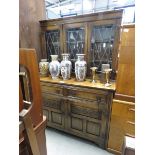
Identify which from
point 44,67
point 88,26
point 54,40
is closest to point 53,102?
point 44,67

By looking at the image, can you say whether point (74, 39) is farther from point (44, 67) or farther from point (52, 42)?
point (44, 67)

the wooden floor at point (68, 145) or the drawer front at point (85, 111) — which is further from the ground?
the drawer front at point (85, 111)

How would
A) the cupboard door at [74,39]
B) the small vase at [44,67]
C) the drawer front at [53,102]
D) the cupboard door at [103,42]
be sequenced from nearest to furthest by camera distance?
the cupboard door at [103,42] → the drawer front at [53,102] → the cupboard door at [74,39] → the small vase at [44,67]

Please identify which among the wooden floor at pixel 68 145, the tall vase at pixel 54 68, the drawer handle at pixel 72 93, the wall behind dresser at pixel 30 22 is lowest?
the wooden floor at pixel 68 145

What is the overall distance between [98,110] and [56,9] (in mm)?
3133

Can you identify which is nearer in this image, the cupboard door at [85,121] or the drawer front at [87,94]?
the drawer front at [87,94]

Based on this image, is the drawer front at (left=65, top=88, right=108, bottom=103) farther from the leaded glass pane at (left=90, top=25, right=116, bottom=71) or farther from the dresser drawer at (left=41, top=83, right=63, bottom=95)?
the leaded glass pane at (left=90, top=25, right=116, bottom=71)

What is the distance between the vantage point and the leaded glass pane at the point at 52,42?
2498mm

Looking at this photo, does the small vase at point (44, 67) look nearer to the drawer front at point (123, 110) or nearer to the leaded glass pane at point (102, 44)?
the leaded glass pane at point (102, 44)

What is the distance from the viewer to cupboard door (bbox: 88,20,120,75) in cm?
200

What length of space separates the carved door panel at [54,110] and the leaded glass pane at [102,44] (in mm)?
845

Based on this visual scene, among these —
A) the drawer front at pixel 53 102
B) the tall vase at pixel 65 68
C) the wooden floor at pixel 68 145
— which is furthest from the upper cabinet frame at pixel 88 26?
the wooden floor at pixel 68 145

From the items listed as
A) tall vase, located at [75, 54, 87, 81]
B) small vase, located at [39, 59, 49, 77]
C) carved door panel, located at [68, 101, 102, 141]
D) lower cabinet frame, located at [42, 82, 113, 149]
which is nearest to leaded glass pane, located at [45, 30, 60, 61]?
small vase, located at [39, 59, 49, 77]
